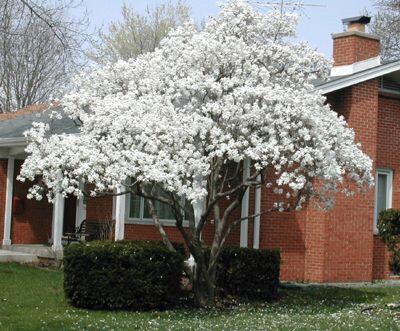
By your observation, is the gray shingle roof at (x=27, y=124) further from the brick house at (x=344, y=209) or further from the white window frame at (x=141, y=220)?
the white window frame at (x=141, y=220)

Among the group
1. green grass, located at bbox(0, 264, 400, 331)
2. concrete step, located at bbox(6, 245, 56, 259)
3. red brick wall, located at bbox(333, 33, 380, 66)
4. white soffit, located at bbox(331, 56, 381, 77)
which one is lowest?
green grass, located at bbox(0, 264, 400, 331)

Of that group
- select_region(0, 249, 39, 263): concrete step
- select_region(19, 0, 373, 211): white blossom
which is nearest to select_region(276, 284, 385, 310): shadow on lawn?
select_region(19, 0, 373, 211): white blossom

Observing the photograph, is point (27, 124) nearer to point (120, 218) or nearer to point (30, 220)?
point (30, 220)

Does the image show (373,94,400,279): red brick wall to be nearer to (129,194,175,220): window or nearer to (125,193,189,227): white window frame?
(125,193,189,227): white window frame

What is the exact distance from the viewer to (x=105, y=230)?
19297 millimetres

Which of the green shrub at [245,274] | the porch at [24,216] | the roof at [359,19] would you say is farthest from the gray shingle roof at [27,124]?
the roof at [359,19]

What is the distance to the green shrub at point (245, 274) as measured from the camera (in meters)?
14.8

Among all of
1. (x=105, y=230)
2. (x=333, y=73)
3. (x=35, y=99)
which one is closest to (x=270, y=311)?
(x=105, y=230)

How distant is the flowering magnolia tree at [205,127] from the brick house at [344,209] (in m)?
3.77

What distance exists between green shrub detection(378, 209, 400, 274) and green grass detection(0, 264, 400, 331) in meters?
0.77

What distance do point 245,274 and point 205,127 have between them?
3.44 meters

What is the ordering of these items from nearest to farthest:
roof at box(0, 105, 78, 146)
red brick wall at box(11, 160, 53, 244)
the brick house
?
the brick house
roof at box(0, 105, 78, 146)
red brick wall at box(11, 160, 53, 244)

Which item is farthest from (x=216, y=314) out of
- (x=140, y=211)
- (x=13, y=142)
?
(x=13, y=142)

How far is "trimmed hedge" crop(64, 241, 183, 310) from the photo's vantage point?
12938 mm
